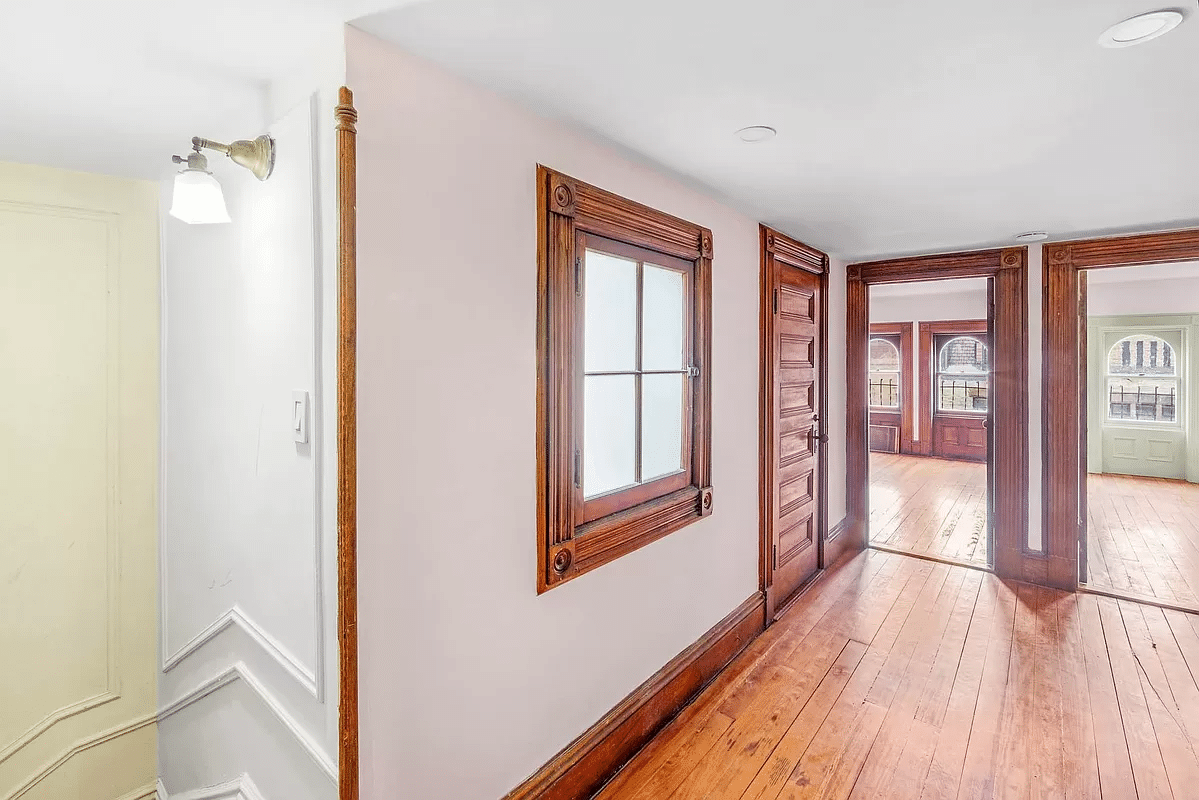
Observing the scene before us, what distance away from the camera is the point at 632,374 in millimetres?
2209

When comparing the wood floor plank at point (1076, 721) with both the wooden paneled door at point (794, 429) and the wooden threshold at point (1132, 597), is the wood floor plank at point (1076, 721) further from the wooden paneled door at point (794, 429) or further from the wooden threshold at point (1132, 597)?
the wooden paneled door at point (794, 429)

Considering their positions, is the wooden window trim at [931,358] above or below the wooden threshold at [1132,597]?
above

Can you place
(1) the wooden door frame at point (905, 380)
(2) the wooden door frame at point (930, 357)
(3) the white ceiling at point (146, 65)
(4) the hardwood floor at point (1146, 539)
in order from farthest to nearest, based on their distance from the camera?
(1) the wooden door frame at point (905, 380) < (2) the wooden door frame at point (930, 357) < (4) the hardwood floor at point (1146, 539) < (3) the white ceiling at point (146, 65)

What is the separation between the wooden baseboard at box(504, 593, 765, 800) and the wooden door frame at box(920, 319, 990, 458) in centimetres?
704

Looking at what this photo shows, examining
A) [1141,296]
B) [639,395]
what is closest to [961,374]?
[1141,296]

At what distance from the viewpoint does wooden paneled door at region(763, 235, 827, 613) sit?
3.21 metres

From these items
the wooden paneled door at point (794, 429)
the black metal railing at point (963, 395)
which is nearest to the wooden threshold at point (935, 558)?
the wooden paneled door at point (794, 429)

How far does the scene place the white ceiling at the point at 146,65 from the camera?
1.21m

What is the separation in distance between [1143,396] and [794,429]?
6100mm

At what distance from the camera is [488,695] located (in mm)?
1629

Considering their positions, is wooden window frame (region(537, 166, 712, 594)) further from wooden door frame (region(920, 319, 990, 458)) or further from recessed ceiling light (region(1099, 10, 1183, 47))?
wooden door frame (region(920, 319, 990, 458))

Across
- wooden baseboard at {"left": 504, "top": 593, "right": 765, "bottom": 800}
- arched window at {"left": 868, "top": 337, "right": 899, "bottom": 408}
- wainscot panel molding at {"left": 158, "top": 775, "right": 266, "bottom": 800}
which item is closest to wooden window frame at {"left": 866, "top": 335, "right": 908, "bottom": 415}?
arched window at {"left": 868, "top": 337, "right": 899, "bottom": 408}

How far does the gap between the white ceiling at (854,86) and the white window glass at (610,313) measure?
42 centimetres

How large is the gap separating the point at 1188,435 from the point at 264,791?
8984 mm
